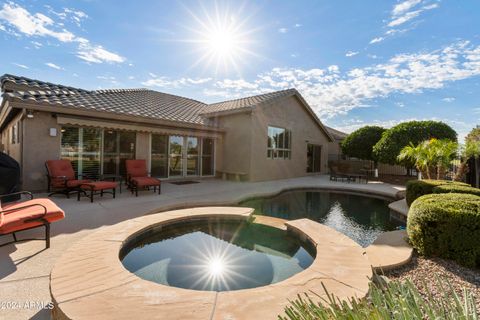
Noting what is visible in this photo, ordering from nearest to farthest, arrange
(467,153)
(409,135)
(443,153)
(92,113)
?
(467,153)
(443,153)
(92,113)
(409,135)

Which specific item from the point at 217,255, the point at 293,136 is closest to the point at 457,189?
the point at 217,255

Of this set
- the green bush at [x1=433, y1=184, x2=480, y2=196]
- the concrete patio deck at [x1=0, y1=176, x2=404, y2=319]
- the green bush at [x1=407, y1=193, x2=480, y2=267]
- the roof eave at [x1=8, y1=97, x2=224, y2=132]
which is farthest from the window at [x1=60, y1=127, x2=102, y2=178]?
the green bush at [x1=433, y1=184, x2=480, y2=196]

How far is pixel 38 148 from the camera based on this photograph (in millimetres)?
9945

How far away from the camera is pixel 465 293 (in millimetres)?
1548

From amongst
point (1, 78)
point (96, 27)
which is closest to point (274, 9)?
point (96, 27)

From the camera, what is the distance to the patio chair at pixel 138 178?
10.3 meters

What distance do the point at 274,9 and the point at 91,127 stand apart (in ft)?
34.1

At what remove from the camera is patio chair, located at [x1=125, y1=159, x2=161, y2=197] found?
10.3 meters

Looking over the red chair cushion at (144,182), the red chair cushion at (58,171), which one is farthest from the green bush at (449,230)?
the red chair cushion at (58,171)

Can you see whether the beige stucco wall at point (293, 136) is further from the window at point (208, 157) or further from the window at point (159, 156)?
the window at point (159, 156)

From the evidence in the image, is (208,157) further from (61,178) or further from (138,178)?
(61,178)

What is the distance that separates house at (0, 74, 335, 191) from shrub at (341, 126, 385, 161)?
3387 mm

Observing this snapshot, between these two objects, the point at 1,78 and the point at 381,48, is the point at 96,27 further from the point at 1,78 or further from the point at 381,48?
the point at 381,48

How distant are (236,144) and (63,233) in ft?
38.9
